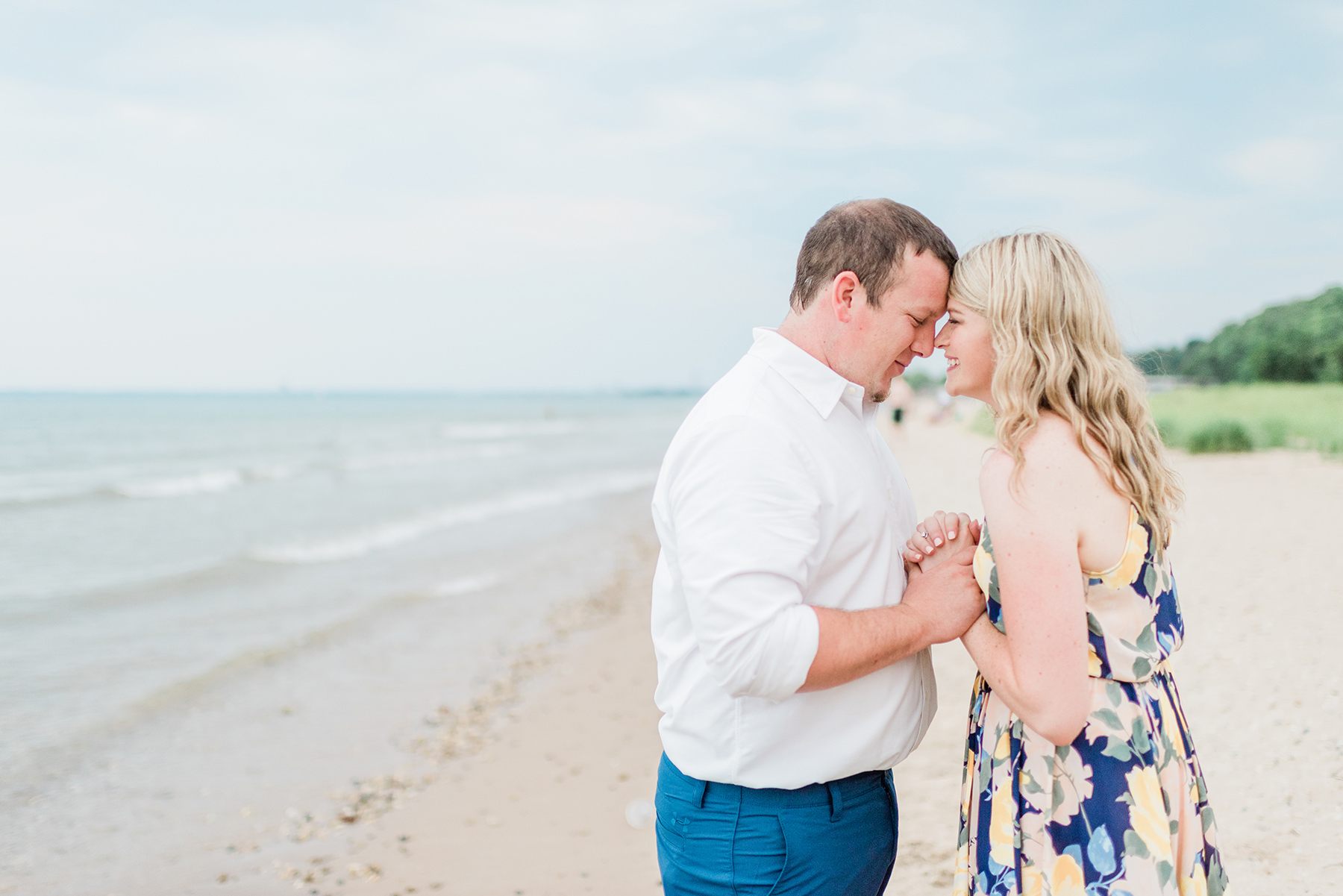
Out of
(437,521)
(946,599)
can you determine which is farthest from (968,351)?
(437,521)

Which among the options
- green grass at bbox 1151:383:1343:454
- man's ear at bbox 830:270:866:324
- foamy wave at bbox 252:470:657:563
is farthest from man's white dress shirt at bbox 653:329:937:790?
foamy wave at bbox 252:470:657:563

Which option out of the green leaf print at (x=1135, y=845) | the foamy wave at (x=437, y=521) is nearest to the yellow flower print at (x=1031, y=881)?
the green leaf print at (x=1135, y=845)

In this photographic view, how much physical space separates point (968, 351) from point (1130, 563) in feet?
1.94

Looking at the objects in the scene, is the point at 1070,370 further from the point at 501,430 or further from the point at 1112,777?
the point at 501,430

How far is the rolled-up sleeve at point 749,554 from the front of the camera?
1828 mm

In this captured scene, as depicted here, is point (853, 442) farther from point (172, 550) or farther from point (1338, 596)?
point (172, 550)

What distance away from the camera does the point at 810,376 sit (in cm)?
217

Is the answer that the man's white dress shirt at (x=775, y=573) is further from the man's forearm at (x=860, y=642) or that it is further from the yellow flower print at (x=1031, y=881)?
the yellow flower print at (x=1031, y=881)

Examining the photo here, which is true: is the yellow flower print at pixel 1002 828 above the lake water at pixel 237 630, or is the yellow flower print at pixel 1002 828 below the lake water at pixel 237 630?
above

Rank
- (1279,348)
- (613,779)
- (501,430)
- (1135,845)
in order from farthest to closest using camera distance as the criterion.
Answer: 1. (501,430)
2. (1279,348)
3. (613,779)
4. (1135,845)

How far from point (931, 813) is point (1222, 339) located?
36.2 ft

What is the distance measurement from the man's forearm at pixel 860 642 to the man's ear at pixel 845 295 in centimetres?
69

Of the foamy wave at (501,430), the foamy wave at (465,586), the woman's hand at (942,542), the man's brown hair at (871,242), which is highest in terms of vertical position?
the man's brown hair at (871,242)

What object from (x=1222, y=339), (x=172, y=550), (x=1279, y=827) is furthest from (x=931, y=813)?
(x=172, y=550)
